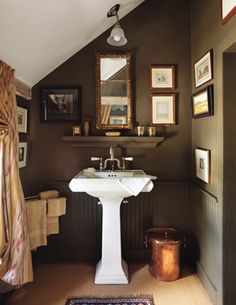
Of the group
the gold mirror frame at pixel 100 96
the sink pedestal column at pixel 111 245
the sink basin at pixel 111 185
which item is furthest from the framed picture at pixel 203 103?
the sink pedestal column at pixel 111 245

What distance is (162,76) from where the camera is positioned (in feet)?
8.07

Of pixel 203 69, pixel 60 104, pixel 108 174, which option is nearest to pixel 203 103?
pixel 203 69

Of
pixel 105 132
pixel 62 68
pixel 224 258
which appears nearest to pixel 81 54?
pixel 62 68

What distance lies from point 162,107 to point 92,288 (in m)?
1.82

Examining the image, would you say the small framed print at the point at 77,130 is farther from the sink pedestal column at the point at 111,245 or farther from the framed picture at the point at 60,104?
the sink pedestal column at the point at 111,245

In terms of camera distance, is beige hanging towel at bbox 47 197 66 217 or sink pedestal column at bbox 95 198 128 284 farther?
beige hanging towel at bbox 47 197 66 217

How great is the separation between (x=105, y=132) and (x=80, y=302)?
5.00 feet

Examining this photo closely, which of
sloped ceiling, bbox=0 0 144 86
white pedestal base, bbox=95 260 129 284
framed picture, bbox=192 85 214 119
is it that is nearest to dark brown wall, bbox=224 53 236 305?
framed picture, bbox=192 85 214 119

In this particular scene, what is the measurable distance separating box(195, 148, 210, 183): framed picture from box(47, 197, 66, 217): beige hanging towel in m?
1.33

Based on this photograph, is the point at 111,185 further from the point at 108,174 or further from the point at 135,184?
the point at 108,174

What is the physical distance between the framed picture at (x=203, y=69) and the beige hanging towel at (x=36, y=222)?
1.81m

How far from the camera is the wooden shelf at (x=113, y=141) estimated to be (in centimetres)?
235

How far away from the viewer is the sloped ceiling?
1.57 m

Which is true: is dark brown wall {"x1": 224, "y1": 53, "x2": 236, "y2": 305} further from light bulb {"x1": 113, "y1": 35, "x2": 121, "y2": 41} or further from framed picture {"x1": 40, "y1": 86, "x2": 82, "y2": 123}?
framed picture {"x1": 40, "y1": 86, "x2": 82, "y2": 123}
